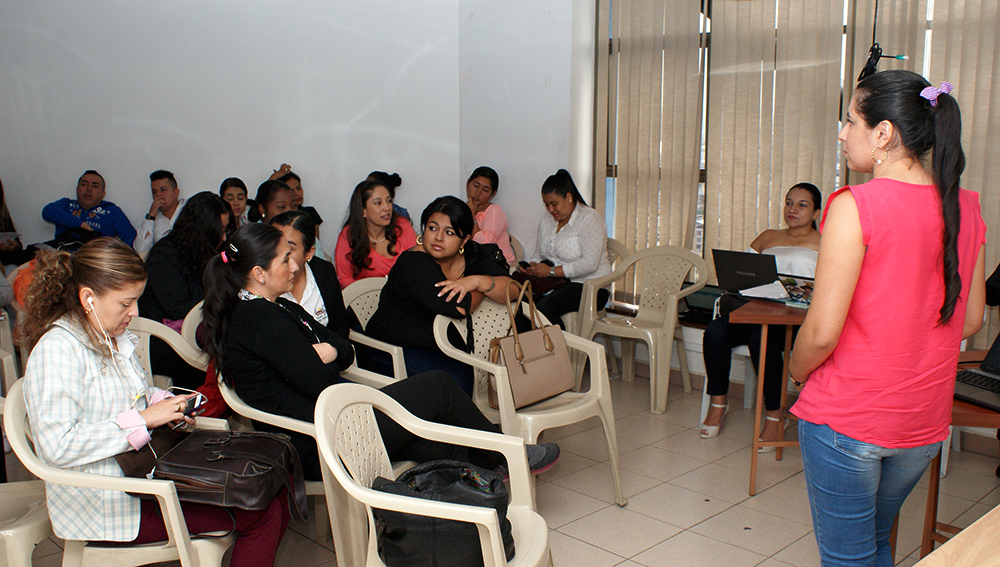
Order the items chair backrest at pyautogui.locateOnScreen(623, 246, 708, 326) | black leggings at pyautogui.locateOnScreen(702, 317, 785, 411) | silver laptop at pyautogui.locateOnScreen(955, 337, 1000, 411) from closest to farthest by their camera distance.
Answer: silver laptop at pyautogui.locateOnScreen(955, 337, 1000, 411) → black leggings at pyautogui.locateOnScreen(702, 317, 785, 411) → chair backrest at pyautogui.locateOnScreen(623, 246, 708, 326)

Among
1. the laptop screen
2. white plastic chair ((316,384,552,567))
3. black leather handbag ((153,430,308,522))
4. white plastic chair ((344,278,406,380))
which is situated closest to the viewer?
white plastic chair ((316,384,552,567))

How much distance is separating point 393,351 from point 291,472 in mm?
1128

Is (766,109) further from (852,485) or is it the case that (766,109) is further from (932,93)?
(852,485)

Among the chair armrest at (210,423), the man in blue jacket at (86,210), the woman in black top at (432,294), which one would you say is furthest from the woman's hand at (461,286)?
the man in blue jacket at (86,210)

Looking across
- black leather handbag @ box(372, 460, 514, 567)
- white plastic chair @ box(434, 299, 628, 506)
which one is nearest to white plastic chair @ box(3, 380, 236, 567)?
black leather handbag @ box(372, 460, 514, 567)

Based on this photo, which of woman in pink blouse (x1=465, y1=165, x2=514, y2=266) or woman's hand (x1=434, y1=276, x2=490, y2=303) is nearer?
woman's hand (x1=434, y1=276, x2=490, y2=303)

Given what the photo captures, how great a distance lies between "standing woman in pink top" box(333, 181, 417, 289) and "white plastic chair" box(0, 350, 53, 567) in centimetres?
202

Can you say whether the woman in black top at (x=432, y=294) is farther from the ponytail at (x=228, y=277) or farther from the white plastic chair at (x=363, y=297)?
the ponytail at (x=228, y=277)

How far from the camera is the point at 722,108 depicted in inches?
173

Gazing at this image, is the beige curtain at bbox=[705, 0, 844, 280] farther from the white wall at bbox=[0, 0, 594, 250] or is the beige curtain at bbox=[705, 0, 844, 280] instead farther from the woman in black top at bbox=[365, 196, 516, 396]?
the woman in black top at bbox=[365, 196, 516, 396]

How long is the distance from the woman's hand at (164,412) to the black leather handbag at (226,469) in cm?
7

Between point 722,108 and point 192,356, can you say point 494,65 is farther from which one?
point 192,356

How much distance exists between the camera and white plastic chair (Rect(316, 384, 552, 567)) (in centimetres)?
156

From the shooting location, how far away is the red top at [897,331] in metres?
1.30
